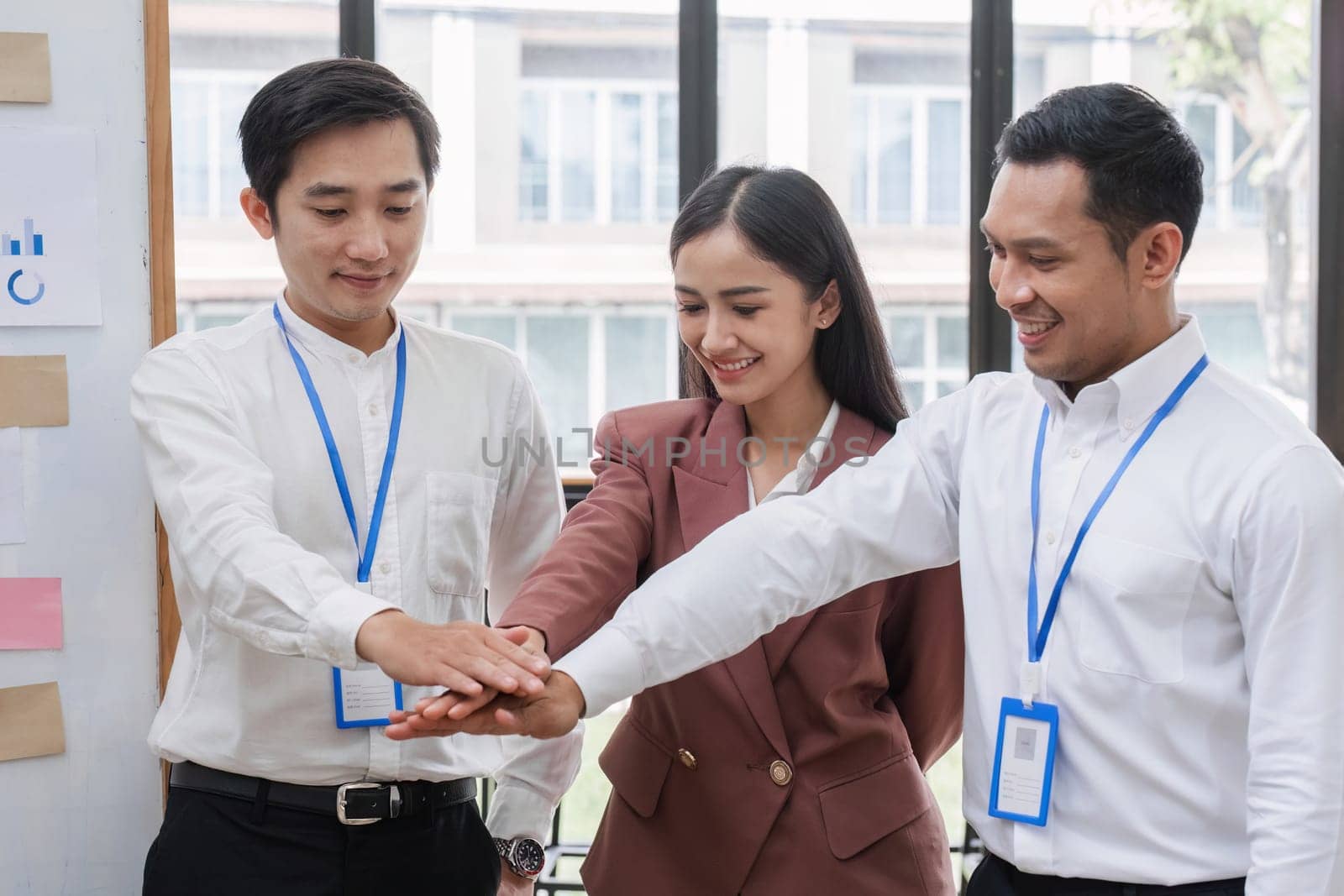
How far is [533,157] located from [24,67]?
1862 mm

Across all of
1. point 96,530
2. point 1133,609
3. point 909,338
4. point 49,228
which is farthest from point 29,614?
point 909,338

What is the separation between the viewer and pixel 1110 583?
4.73ft

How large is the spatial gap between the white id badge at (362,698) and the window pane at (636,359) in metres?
2.06

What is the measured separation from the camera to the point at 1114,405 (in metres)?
1.53

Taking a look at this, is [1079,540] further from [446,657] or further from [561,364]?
[561,364]

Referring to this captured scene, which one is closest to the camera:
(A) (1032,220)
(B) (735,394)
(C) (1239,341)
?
(A) (1032,220)

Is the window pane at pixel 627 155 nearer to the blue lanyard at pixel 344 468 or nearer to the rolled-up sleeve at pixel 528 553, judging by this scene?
the rolled-up sleeve at pixel 528 553

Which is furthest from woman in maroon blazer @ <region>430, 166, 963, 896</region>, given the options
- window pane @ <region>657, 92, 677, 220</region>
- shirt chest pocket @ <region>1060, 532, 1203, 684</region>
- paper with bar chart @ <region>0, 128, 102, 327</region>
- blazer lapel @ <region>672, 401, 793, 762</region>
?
window pane @ <region>657, 92, 677, 220</region>

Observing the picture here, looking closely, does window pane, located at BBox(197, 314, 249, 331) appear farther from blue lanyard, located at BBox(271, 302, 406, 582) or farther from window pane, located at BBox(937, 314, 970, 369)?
window pane, located at BBox(937, 314, 970, 369)

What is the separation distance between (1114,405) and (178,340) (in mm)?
1322

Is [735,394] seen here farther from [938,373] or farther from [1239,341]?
[1239,341]

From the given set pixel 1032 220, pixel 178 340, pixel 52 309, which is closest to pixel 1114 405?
pixel 1032 220

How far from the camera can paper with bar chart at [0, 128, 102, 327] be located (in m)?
2.07

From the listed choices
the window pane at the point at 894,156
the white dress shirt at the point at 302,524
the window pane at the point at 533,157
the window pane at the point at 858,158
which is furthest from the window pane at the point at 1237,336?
the white dress shirt at the point at 302,524
